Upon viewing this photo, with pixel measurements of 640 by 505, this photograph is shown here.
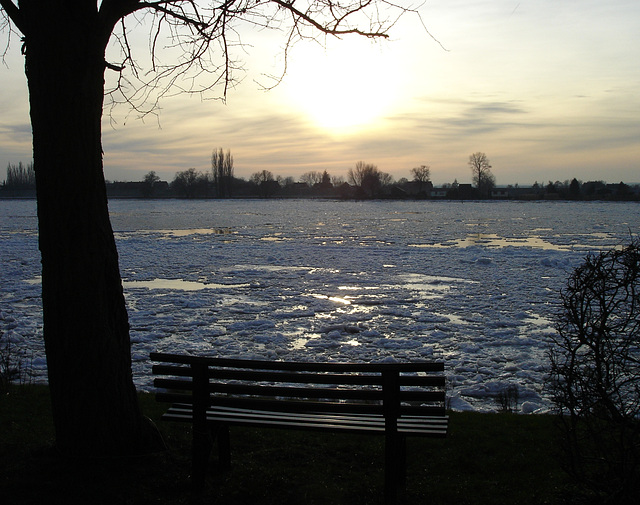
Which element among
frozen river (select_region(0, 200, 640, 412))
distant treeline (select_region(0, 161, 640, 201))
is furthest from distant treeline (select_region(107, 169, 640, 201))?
frozen river (select_region(0, 200, 640, 412))

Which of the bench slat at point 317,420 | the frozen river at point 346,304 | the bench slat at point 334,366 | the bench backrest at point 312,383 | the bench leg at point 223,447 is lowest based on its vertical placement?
the frozen river at point 346,304

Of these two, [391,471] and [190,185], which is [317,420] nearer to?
[391,471]

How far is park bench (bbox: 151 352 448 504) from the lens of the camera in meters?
3.90

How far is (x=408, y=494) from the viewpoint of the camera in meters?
4.22

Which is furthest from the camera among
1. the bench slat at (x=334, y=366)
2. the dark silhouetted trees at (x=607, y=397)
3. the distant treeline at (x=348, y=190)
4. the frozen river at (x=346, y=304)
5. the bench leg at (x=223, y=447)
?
the distant treeline at (x=348, y=190)

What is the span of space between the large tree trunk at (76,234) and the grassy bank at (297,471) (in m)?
0.35

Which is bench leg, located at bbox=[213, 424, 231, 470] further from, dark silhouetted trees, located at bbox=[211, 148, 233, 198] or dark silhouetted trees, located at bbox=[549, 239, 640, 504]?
dark silhouetted trees, located at bbox=[211, 148, 233, 198]

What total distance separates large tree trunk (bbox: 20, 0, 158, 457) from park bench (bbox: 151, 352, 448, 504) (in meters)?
0.48

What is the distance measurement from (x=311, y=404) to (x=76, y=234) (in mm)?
2151

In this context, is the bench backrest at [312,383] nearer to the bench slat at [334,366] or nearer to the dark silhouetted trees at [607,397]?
the bench slat at [334,366]

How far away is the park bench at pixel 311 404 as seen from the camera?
3902 millimetres

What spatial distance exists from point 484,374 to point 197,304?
7.13 metres

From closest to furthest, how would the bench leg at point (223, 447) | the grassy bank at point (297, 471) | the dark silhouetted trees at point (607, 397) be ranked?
the dark silhouetted trees at point (607, 397), the grassy bank at point (297, 471), the bench leg at point (223, 447)

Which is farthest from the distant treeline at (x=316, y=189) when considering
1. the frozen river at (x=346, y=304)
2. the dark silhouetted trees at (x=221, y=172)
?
the frozen river at (x=346, y=304)
